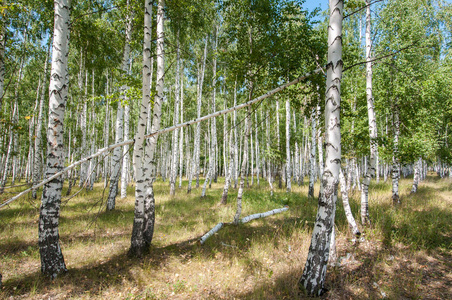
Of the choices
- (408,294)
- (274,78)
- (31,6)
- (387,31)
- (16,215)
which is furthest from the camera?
(31,6)

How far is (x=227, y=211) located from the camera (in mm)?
8680

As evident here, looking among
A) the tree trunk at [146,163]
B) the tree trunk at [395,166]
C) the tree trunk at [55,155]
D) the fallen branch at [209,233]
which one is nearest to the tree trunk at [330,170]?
the fallen branch at [209,233]

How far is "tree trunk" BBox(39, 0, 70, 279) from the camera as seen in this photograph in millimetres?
3773

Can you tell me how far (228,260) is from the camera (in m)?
4.79

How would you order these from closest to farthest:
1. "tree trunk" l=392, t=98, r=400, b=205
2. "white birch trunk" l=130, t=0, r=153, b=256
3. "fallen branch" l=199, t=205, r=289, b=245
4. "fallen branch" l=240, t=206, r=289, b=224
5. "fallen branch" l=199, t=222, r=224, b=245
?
"white birch trunk" l=130, t=0, r=153, b=256, "fallen branch" l=199, t=222, r=224, b=245, "fallen branch" l=199, t=205, r=289, b=245, "fallen branch" l=240, t=206, r=289, b=224, "tree trunk" l=392, t=98, r=400, b=205

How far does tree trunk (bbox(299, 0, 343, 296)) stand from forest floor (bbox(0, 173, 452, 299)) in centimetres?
52

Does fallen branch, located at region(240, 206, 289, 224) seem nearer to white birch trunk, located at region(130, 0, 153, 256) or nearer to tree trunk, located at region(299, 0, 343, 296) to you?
white birch trunk, located at region(130, 0, 153, 256)

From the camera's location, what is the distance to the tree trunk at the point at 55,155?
3.77 m

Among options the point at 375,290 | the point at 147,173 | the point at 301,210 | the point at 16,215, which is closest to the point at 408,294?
the point at 375,290

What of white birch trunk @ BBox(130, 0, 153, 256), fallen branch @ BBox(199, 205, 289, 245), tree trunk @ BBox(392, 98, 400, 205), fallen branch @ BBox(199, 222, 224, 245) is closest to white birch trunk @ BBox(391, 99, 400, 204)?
tree trunk @ BBox(392, 98, 400, 205)

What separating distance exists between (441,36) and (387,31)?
1406cm

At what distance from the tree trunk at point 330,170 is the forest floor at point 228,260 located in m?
0.52

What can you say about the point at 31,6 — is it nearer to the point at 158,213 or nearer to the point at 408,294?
the point at 158,213

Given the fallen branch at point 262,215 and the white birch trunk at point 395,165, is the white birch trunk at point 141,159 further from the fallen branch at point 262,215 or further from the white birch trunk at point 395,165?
the white birch trunk at point 395,165
